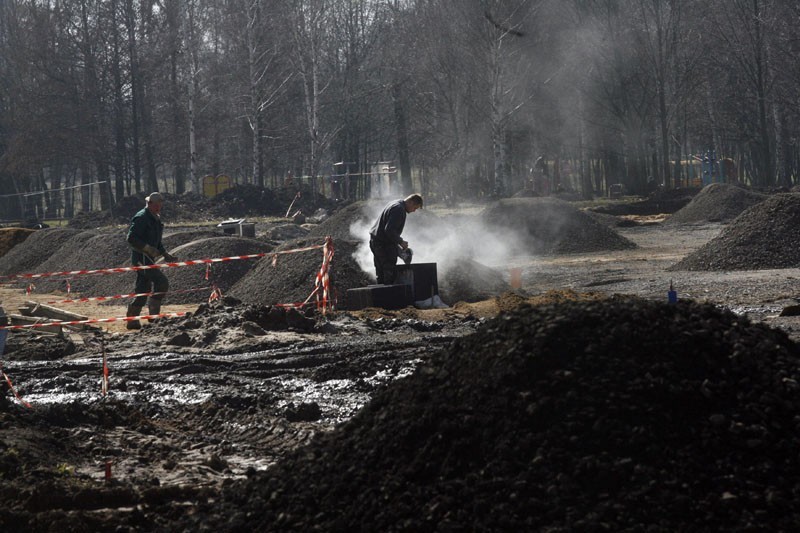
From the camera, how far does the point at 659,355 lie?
17.5 feet

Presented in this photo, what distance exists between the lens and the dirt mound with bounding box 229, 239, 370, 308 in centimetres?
1645

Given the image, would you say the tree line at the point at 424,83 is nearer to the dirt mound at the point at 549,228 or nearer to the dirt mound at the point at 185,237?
the dirt mound at the point at 549,228

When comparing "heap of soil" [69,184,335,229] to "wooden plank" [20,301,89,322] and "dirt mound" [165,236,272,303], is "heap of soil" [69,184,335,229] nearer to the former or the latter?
"dirt mound" [165,236,272,303]

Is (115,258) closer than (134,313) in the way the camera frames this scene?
No

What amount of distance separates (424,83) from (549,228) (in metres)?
26.3

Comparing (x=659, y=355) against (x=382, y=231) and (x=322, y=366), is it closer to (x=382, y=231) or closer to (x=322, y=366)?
(x=322, y=366)

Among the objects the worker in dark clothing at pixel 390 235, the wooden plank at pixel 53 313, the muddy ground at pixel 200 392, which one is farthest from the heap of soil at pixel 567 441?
the wooden plank at pixel 53 313

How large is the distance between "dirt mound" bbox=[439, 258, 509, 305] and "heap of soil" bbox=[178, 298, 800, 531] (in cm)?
1082

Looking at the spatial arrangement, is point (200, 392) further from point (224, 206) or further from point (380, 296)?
point (224, 206)

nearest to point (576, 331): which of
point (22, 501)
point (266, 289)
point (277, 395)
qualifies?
point (22, 501)

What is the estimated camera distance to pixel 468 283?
17109mm

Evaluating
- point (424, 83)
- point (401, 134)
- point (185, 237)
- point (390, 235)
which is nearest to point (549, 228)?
point (185, 237)

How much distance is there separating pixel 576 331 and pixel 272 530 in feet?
6.40

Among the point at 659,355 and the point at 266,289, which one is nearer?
the point at 659,355
